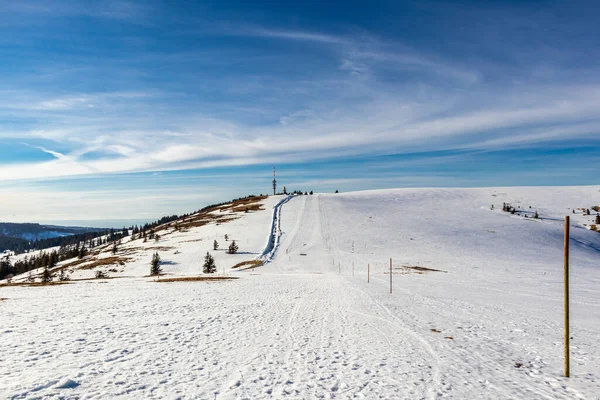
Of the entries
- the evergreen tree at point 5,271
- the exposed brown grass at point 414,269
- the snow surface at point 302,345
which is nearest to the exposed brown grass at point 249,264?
the exposed brown grass at point 414,269

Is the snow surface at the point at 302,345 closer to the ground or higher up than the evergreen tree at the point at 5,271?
higher up

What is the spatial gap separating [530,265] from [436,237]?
78.5 ft

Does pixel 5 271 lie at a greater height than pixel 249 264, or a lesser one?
lesser

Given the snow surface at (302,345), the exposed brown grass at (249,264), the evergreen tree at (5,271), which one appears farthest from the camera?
the evergreen tree at (5,271)

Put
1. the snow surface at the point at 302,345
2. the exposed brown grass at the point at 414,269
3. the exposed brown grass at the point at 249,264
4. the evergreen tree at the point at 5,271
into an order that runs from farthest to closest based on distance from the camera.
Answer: the evergreen tree at the point at 5,271 → the exposed brown grass at the point at 249,264 → the exposed brown grass at the point at 414,269 → the snow surface at the point at 302,345

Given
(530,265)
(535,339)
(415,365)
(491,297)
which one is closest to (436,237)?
(530,265)

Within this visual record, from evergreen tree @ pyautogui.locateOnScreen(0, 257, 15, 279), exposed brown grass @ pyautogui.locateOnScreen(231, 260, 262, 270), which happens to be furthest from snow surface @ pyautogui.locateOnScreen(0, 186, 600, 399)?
evergreen tree @ pyautogui.locateOnScreen(0, 257, 15, 279)

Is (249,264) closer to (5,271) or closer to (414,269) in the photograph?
(414,269)

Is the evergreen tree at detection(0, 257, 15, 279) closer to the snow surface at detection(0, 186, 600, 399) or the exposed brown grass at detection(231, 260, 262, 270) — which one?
the exposed brown grass at detection(231, 260, 262, 270)

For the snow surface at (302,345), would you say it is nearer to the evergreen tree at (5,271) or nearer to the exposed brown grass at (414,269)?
the exposed brown grass at (414,269)

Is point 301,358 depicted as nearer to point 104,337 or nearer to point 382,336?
point 382,336

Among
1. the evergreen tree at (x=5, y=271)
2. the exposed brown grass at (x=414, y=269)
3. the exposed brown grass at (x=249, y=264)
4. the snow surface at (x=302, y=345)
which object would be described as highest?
the snow surface at (x=302, y=345)

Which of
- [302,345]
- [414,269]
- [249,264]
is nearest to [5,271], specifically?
[249,264]

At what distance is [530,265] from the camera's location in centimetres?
5791
